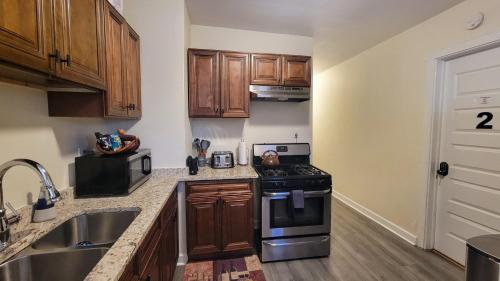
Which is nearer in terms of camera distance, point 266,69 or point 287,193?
point 287,193

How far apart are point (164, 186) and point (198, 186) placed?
40cm

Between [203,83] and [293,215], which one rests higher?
[203,83]

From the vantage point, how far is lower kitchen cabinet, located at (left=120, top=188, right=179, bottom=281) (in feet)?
3.48

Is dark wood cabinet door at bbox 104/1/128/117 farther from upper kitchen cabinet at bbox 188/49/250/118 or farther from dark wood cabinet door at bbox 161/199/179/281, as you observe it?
dark wood cabinet door at bbox 161/199/179/281

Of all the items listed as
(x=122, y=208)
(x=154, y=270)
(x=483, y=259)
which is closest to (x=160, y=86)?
(x=122, y=208)

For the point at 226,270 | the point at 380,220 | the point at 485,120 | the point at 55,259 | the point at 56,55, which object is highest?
the point at 56,55

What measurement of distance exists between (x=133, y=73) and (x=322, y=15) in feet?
→ 6.63

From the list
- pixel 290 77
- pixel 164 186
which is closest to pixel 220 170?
pixel 164 186

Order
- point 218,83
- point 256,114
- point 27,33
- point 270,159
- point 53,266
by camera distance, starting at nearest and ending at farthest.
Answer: point 27,33
point 53,266
point 218,83
point 270,159
point 256,114

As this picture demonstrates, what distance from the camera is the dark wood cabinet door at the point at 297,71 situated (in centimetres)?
261

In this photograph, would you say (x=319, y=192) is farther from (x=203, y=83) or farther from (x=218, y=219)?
(x=203, y=83)

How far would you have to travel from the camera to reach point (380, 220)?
3.13 metres

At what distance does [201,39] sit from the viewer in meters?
2.72

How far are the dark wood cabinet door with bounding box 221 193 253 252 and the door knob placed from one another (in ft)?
6.71
